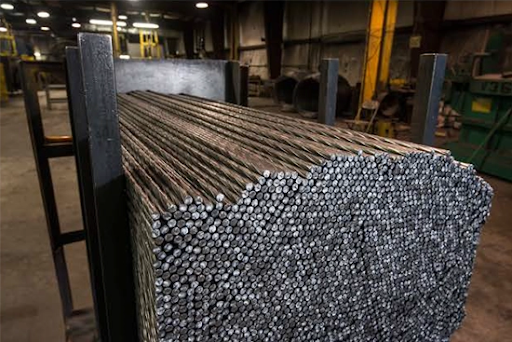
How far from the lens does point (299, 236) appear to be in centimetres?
92

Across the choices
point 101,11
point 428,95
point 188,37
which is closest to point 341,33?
point 428,95

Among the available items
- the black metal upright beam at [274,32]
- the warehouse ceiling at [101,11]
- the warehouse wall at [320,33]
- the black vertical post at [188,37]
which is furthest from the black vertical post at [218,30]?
the black metal upright beam at [274,32]

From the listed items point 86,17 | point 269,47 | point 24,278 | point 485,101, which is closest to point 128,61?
point 24,278

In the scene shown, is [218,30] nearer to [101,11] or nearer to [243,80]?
[101,11]

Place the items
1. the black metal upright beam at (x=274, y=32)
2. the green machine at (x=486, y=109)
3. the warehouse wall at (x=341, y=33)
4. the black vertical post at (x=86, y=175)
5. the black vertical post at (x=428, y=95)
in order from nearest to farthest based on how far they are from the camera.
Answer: the black vertical post at (x=86, y=175), the black vertical post at (x=428, y=95), the green machine at (x=486, y=109), the warehouse wall at (x=341, y=33), the black metal upright beam at (x=274, y=32)

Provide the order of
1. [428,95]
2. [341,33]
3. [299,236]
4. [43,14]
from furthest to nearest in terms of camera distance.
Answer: [43,14] < [341,33] < [428,95] < [299,236]

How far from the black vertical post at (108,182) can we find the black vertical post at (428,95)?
1375 millimetres

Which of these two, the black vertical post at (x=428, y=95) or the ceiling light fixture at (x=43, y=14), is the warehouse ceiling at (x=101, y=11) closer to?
the ceiling light fixture at (x=43, y=14)

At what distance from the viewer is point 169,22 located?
1719 centimetres

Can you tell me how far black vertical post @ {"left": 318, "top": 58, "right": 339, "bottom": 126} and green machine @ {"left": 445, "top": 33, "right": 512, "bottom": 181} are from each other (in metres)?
3.38

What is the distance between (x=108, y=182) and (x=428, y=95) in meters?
1.43

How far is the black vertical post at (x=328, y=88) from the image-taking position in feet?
6.31

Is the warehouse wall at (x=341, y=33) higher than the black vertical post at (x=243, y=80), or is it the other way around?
the warehouse wall at (x=341, y=33)

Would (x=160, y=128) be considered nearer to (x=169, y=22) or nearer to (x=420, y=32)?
(x=420, y=32)
